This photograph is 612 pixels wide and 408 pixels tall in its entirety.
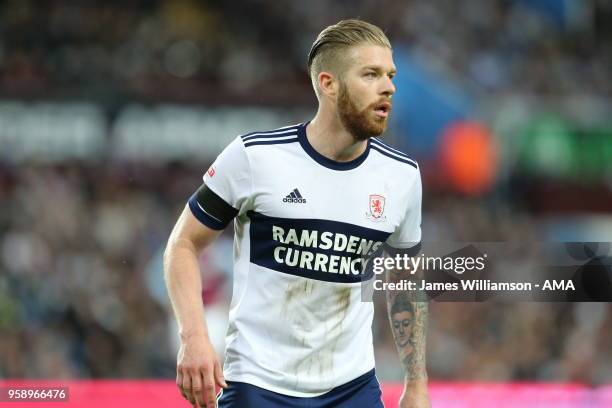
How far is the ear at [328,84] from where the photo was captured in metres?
4.51

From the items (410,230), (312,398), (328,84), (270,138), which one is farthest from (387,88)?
(312,398)

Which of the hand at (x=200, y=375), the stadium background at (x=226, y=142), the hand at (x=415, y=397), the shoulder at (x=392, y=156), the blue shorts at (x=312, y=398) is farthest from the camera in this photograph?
the stadium background at (x=226, y=142)

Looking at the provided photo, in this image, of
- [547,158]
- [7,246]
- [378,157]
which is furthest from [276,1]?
[378,157]

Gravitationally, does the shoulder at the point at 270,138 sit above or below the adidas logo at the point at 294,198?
above

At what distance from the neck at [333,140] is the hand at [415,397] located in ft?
2.92

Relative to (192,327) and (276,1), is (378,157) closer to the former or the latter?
(192,327)

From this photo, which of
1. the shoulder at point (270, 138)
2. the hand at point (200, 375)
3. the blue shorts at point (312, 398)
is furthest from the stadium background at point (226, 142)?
the hand at point (200, 375)

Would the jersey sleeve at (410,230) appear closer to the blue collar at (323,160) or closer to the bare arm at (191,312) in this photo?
the blue collar at (323,160)

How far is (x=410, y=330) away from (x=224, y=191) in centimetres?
94

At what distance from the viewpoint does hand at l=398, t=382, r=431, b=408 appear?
4.58m

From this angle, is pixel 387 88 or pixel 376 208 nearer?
pixel 387 88

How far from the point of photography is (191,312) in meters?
4.21

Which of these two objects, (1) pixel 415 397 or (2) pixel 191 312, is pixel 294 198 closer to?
(2) pixel 191 312

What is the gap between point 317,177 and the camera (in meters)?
4.50
